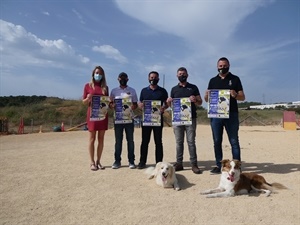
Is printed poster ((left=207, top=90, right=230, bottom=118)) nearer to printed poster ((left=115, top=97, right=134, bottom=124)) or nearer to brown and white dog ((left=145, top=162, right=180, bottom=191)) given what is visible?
brown and white dog ((left=145, top=162, right=180, bottom=191))

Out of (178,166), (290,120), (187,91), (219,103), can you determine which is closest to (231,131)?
(219,103)

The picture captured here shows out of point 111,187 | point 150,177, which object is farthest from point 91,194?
point 150,177

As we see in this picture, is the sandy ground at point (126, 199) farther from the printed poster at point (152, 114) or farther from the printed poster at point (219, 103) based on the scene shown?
the printed poster at point (219, 103)

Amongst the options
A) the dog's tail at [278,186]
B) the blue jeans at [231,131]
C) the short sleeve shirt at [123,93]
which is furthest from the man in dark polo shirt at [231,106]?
the short sleeve shirt at [123,93]

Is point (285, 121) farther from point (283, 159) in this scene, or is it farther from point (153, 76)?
point (153, 76)

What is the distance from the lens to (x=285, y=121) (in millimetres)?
22828

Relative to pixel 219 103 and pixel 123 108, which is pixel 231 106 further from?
pixel 123 108

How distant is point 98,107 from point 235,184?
3516mm

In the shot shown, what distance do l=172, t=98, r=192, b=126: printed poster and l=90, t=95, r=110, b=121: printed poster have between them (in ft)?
5.39

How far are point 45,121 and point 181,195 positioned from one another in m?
27.3

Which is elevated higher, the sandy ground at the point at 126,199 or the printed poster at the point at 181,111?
the printed poster at the point at 181,111

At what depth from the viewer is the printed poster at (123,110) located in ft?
22.7

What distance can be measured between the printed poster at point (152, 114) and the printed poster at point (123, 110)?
0.39m

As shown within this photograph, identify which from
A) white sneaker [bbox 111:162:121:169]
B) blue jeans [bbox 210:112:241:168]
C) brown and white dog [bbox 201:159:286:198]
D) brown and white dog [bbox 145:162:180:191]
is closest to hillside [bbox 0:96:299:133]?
white sneaker [bbox 111:162:121:169]
